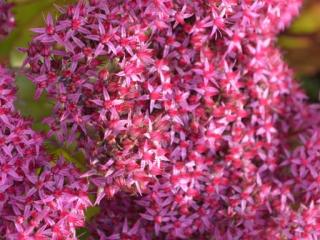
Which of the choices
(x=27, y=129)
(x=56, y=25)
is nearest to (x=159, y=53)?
(x=56, y=25)

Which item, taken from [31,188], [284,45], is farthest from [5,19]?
[284,45]

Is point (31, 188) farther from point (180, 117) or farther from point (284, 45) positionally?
point (284, 45)

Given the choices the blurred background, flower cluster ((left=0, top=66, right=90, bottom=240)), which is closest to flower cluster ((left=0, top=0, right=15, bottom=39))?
the blurred background

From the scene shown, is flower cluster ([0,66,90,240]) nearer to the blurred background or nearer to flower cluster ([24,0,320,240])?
flower cluster ([24,0,320,240])

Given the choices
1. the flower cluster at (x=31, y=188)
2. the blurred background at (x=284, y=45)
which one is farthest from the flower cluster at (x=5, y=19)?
the flower cluster at (x=31, y=188)

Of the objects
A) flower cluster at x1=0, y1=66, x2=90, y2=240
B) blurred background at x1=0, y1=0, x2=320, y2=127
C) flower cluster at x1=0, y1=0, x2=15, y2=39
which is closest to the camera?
flower cluster at x1=0, y1=66, x2=90, y2=240

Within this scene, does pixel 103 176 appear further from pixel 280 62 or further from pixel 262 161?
pixel 280 62
